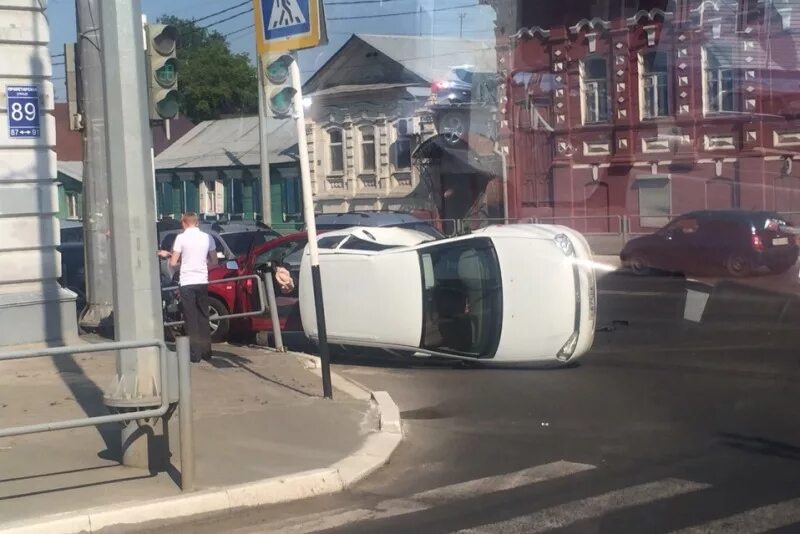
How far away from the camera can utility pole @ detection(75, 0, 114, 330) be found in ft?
50.0

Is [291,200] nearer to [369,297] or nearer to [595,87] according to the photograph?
[595,87]

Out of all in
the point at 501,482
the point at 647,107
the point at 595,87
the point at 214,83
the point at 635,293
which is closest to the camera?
the point at 501,482

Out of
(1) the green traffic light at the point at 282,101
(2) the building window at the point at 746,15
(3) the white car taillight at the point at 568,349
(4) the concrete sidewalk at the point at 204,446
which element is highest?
(2) the building window at the point at 746,15

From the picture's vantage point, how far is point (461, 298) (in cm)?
1238

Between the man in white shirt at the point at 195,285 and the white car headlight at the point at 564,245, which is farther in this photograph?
the man in white shirt at the point at 195,285

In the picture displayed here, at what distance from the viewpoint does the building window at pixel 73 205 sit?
3931cm

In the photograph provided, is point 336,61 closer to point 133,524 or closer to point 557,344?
point 557,344

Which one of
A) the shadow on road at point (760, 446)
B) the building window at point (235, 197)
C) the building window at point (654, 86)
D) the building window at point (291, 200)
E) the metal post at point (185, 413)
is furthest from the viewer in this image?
the building window at point (235, 197)

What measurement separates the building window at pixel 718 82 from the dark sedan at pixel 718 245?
1.26 meters

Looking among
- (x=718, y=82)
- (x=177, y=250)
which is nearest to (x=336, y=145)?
(x=177, y=250)

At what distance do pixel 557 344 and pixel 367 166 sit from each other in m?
10.7

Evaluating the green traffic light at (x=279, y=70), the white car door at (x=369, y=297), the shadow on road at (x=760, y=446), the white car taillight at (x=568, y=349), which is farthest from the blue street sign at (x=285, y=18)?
the shadow on road at (x=760, y=446)

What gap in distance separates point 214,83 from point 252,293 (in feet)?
117

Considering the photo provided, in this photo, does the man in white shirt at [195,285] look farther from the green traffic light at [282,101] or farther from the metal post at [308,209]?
the green traffic light at [282,101]
